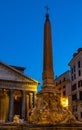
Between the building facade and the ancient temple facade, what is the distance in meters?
7.41

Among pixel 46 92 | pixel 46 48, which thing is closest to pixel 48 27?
pixel 46 48

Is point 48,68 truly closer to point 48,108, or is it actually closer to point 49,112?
point 48,108

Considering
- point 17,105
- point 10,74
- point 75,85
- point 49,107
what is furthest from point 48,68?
point 17,105

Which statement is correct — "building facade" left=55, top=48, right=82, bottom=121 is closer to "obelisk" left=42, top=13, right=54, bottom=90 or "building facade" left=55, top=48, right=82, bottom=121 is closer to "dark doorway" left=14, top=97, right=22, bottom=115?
"dark doorway" left=14, top=97, right=22, bottom=115

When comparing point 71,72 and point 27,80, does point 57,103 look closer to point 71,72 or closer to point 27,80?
point 27,80

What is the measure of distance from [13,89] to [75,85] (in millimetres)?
11981

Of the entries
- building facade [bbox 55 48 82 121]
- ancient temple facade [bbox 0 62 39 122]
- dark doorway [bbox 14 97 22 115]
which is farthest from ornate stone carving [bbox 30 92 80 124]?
dark doorway [bbox 14 97 22 115]

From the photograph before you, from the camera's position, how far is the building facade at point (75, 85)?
45562 mm

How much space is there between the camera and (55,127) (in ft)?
45.6

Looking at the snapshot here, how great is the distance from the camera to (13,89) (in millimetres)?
46594

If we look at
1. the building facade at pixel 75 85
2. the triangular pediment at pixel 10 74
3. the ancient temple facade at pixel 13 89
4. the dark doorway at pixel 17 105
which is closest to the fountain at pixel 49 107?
the building facade at pixel 75 85

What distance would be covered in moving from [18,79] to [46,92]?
31.4m

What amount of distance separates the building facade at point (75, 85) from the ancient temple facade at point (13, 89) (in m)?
7.41

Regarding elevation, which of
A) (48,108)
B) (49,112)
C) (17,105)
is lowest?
(49,112)
